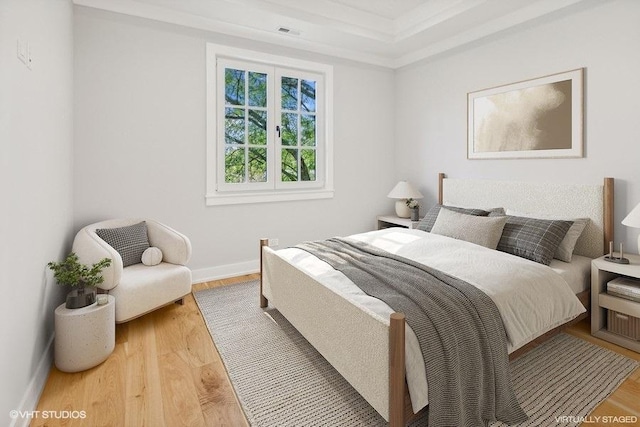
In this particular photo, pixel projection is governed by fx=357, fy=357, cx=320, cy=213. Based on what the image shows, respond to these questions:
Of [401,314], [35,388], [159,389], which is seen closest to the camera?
[401,314]

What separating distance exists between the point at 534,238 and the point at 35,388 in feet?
10.6

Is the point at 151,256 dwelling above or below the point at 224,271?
above

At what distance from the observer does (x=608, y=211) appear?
9.01 ft

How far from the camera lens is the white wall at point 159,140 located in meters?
3.06

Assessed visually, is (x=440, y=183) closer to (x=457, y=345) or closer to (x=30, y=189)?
(x=457, y=345)

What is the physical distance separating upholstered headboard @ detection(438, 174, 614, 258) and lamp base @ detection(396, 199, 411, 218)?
28.6 inches

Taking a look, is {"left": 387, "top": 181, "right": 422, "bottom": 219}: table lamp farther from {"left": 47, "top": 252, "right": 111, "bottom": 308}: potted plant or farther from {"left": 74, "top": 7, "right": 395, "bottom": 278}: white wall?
{"left": 47, "top": 252, "right": 111, "bottom": 308}: potted plant

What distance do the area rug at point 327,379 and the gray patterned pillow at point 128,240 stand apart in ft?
2.83

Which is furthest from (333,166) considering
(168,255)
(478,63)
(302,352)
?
(302,352)

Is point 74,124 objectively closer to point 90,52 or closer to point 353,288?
point 90,52

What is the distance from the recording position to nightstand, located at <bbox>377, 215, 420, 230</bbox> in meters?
4.14

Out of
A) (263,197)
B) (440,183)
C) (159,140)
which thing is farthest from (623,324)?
(159,140)

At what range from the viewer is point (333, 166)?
4.42m

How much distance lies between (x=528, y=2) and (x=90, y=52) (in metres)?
3.74
